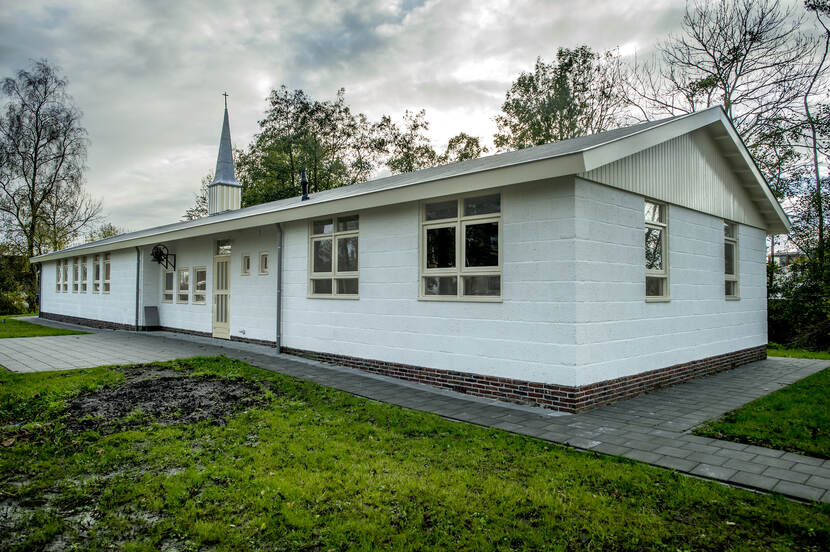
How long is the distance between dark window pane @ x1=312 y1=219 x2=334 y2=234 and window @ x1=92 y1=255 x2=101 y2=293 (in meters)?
13.1

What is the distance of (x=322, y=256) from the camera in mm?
9672

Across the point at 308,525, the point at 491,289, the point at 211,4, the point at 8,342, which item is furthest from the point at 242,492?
the point at 8,342

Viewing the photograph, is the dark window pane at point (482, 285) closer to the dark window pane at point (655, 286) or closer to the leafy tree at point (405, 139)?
the dark window pane at point (655, 286)

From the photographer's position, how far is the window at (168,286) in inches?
601

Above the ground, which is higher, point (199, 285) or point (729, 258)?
point (729, 258)

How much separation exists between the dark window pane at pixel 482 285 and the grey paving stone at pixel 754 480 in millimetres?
3448

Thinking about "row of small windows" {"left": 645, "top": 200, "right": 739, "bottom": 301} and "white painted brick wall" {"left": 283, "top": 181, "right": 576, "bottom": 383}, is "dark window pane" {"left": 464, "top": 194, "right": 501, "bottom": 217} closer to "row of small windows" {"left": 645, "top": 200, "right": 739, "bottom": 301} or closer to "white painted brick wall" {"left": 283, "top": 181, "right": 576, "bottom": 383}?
"white painted brick wall" {"left": 283, "top": 181, "right": 576, "bottom": 383}

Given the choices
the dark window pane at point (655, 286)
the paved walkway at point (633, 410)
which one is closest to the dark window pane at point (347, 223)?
the paved walkway at point (633, 410)

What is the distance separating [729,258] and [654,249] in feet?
12.5

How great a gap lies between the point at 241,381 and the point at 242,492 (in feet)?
14.2

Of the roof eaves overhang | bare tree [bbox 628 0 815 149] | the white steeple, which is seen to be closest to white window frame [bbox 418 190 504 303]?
the roof eaves overhang

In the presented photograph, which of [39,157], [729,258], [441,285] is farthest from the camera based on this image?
[39,157]

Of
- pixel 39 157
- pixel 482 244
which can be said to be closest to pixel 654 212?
pixel 482 244

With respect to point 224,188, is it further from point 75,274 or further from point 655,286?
point 655,286
